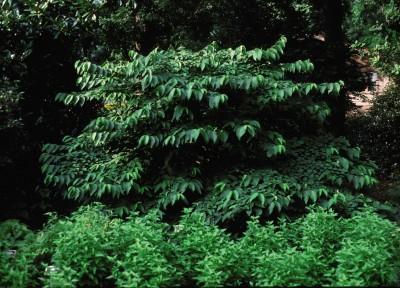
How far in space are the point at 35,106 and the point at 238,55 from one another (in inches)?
109

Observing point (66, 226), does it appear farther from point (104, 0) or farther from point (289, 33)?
point (289, 33)

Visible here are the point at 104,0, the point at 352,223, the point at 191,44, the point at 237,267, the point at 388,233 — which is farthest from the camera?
the point at 191,44

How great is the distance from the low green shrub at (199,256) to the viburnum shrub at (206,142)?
0.76 m

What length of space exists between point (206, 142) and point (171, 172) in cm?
57

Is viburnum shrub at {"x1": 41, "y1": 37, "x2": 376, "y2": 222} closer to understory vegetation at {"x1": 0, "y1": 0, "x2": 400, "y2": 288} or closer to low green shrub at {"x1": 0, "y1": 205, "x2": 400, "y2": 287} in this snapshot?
understory vegetation at {"x1": 0, "y1": 0, "x2": 400, "y2": 288}

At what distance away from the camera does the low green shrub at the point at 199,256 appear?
347 cm

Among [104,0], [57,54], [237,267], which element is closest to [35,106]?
[57,54]

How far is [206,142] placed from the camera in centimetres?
512

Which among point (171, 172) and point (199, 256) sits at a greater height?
point (171, 172)

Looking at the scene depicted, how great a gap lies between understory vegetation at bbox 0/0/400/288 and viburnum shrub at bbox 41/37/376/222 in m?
0.02

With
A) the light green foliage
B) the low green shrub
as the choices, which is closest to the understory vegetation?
the low green shrub

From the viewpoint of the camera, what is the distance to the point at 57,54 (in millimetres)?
6707

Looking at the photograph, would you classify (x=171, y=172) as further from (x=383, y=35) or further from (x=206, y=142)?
(x=383, y=35)

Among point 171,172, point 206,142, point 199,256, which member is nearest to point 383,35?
point 206,142
